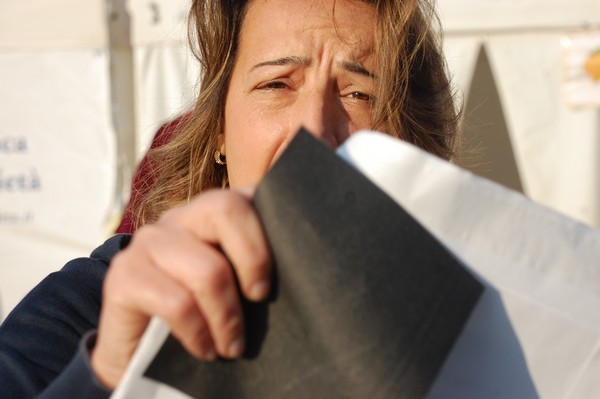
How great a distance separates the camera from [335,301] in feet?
1.84

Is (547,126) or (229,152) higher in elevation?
(229,152)

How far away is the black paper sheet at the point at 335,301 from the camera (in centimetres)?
56

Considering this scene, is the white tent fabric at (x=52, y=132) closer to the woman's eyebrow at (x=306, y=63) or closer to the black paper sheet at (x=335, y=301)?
the woman's eyebrow at (x=306, y=63)

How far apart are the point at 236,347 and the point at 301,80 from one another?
638 millimetres

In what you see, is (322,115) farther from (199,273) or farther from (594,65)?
(594,65)

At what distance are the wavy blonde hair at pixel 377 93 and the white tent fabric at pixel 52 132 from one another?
1782 mm

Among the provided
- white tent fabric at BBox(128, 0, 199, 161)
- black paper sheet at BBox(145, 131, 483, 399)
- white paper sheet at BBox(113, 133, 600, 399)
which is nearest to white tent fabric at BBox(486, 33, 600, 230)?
white tent fabric at BBox(128, 0, 199, 161)

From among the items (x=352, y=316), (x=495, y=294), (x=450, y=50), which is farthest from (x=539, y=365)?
(x=450, y=50)

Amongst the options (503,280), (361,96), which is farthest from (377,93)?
(503,280)

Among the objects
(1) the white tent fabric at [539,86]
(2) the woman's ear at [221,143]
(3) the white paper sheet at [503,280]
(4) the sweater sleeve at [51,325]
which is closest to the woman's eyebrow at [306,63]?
(2) the woman's ear at [221,143]

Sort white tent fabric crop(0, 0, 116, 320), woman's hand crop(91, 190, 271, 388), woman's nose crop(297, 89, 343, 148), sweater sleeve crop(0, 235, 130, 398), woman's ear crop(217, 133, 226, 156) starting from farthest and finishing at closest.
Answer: white tent fabric crop(0, 0, 116, 320)
woman's ear crop(217, 133, 226, 156)
woman's nose crop(297, 89, 343, 148)
sweater sleeve crop(0, 235, 130, 398)
woman's hand crop(91, 190, 271, 388)

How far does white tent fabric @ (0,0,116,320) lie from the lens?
10.5 feet

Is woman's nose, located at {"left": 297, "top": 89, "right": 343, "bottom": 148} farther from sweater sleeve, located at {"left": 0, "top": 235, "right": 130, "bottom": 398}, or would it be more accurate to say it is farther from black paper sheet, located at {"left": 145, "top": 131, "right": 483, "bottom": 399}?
black paper sheet, located at {"left": 145, "top": 131, "right": 483, "bottom": 399}

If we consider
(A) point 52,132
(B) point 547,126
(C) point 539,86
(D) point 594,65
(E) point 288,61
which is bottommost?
(A) point 52,132
